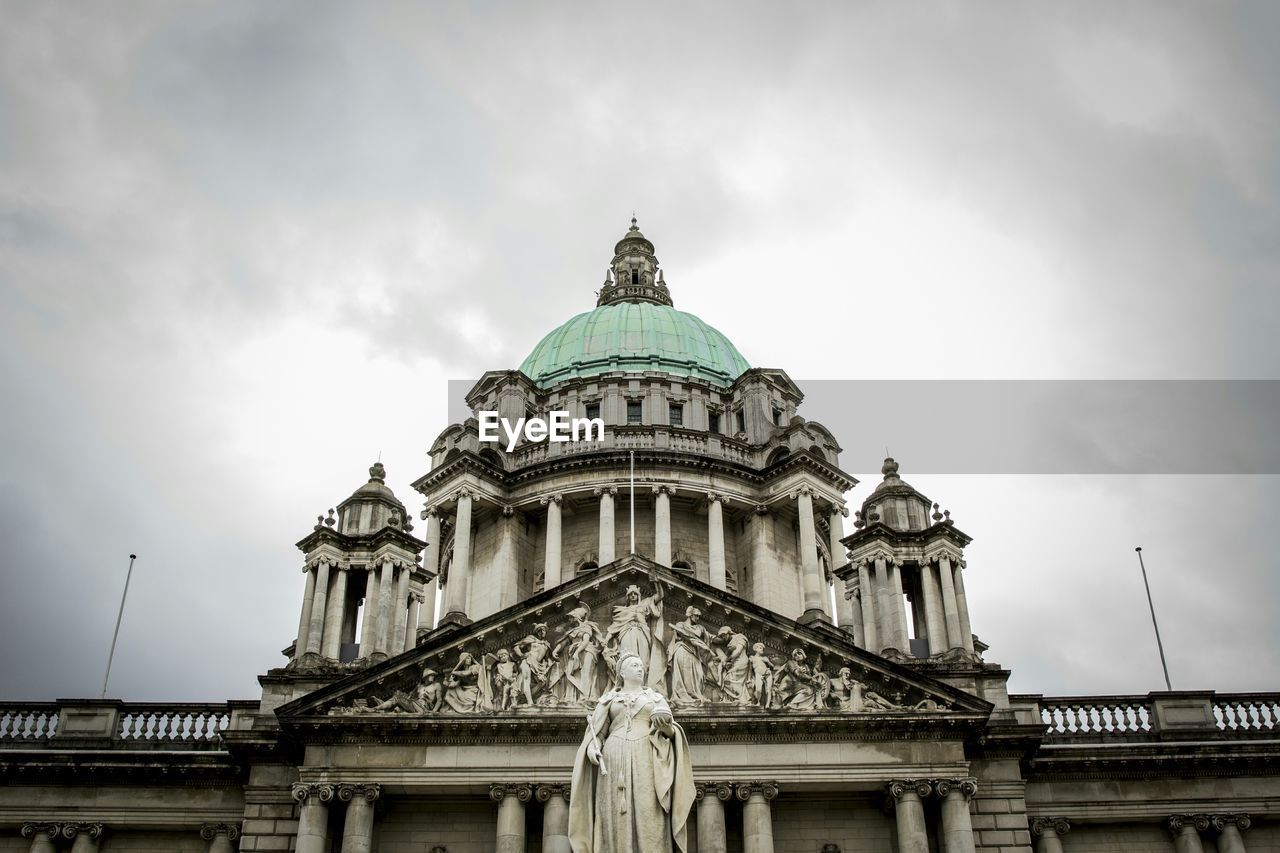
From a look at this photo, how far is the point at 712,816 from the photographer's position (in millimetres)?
30078

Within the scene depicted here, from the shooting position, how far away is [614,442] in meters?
50.5

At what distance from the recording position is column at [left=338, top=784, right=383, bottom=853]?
98.5 feet

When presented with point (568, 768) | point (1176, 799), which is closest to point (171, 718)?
point (568, 768)

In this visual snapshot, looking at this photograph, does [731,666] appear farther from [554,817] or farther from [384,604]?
[384,604]

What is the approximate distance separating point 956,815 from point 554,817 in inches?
372

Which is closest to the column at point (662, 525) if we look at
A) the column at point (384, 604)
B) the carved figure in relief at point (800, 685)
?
the column at point (384, 604)

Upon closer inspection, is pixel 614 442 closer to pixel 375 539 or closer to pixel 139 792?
pixel 375 539

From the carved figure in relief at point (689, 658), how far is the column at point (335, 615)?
10247 millimetres

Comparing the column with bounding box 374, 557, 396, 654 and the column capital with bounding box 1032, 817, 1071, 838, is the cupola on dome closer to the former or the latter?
the column with bounding box 374, 557, 396, 654

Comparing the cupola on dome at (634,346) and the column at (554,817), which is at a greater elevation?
the cupola on dome at (634,346)

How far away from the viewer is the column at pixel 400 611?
123 feet

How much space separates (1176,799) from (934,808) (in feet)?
25.1

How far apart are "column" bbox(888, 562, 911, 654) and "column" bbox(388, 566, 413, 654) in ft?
46.5

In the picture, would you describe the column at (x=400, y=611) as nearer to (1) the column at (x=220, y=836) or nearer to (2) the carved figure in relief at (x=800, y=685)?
(1) the column at (x=220, y=836)
